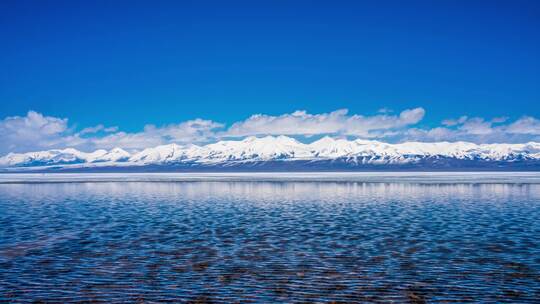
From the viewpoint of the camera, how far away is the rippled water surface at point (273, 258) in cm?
1433

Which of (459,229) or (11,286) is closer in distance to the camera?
(11,286)

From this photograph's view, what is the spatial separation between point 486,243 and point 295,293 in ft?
38.2

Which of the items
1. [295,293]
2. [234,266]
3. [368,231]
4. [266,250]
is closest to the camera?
[295,293]

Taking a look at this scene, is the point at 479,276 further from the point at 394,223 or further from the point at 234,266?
the point at 394,223

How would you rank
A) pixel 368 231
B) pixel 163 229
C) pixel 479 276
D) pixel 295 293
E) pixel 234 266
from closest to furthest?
pixel 295 293 < pixel 479 276 < pixel 234 266 < pixel 368 231 < pixel 163 229

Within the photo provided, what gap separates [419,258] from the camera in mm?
18891

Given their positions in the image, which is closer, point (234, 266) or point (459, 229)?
point (234, 266)

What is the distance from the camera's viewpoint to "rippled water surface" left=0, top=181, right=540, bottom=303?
1433 cm

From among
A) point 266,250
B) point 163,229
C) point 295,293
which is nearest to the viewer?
point 295,293

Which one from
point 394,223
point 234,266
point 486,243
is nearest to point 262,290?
point 234,266

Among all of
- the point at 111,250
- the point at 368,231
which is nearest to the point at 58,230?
the point at 111,250

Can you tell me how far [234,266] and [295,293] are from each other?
4064mm

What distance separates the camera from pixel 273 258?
62.9 feet

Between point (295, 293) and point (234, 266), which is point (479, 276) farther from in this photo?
point (234, 266)
